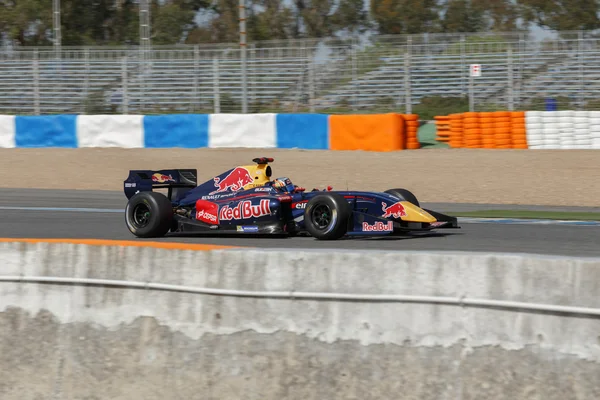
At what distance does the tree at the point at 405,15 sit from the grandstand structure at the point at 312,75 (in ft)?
51.8

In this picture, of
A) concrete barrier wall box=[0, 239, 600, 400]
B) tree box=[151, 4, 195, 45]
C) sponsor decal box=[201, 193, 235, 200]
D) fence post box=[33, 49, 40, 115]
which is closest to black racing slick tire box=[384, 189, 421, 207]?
sponsor decal box=[201, 193, 235, 200]

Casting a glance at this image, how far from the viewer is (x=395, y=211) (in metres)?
9.42

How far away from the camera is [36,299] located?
6.21 meters

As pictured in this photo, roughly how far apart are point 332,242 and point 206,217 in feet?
5.24

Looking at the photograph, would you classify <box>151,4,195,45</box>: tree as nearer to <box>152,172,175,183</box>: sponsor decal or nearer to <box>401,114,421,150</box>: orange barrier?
<box>401,114,421,150</box>: orange barrier

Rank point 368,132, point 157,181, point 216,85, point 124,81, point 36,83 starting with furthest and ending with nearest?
1. point 36,83
2. point 124,81
3. point 216,85
4. point 368,132
5. point 157,181

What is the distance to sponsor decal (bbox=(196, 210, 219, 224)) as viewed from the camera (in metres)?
10.3

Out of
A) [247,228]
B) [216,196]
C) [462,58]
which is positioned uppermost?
[462,58]

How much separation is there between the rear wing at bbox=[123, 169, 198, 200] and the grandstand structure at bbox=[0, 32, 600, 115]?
13776 mm

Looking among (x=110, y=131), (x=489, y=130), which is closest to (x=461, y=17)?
(x=489, y=130)

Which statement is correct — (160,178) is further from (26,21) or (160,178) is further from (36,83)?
(26,21)

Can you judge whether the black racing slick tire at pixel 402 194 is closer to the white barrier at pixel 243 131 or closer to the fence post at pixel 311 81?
the white barrier at pixel 243 131

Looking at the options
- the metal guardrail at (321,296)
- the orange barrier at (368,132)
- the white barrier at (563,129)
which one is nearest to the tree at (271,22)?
the orange barrier at (368,132)

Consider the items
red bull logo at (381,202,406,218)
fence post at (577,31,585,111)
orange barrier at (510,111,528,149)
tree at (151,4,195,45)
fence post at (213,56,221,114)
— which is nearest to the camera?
red bull logo at (381,202,406,218)
